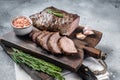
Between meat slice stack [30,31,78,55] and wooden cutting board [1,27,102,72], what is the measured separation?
52 mm

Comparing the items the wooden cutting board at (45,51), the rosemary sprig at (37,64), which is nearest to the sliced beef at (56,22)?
the wooden cutting board at (45,51)

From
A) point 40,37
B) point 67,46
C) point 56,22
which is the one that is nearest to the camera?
point 67,46

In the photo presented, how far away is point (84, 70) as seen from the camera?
2.31 metres

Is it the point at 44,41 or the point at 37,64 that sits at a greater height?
the point at 44,41

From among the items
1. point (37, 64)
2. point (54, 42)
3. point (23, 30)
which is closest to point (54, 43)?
point (54, 42)

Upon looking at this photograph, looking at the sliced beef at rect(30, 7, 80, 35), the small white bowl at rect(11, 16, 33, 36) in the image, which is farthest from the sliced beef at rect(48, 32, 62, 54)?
the small white bowl at rect(11, 16, 33, 36)

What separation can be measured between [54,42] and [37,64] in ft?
0.91

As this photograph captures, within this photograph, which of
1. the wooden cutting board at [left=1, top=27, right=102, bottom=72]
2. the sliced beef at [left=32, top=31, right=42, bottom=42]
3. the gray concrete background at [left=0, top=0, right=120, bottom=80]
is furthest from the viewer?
the gray concrete background at [left=0, top=0, right=120, bottom=80]

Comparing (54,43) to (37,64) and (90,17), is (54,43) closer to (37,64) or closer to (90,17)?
(37,64)

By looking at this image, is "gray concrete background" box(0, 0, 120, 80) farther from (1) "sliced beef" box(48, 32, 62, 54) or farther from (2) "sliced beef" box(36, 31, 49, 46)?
(1) "sliced beef" box(48, 32, 62, 54)

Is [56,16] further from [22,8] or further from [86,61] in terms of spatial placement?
[22,8]

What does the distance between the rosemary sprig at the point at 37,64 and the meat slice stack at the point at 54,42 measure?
0.15m

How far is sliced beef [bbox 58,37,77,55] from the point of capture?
2284 millimetres

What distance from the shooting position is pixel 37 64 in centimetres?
235
